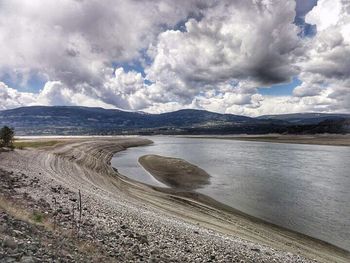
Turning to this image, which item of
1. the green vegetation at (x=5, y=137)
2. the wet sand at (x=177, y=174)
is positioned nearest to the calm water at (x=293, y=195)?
the wet sand at (x=177, y=174)

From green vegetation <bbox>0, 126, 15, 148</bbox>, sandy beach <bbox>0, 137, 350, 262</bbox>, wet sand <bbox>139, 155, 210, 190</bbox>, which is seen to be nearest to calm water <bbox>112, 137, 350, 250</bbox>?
wet sand <bbox>139, 155, 210, 190</bbox>

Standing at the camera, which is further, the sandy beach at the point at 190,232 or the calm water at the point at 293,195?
the calm water at the point at 293,195

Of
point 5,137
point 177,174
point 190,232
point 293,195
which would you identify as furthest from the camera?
point 177,174

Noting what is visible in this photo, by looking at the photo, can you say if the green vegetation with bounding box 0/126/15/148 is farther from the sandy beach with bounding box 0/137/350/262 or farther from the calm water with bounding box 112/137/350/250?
the calm water with bounding box 112/137/350/250

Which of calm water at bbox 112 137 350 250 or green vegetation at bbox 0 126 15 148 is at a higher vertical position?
green vegetation at bbox 0 126 15 148

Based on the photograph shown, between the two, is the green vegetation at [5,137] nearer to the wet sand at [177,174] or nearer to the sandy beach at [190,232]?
the sandy beach at [190,232]

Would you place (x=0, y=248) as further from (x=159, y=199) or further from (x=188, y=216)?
(x=159, y=199)

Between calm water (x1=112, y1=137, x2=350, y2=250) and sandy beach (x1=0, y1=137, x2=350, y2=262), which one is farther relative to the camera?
calm water (x1=112, y1=137, x2=350, y2=250)

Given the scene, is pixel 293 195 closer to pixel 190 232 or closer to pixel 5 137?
pixel 190 232

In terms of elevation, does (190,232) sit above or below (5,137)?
below

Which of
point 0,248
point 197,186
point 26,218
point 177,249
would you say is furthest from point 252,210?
point 0,248

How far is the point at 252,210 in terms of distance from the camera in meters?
35.9

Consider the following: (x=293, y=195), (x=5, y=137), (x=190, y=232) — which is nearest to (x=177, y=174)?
(x=293, y=195)

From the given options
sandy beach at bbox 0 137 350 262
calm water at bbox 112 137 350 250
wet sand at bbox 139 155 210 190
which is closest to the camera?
sandy beach at bbox 0 137 350 262
